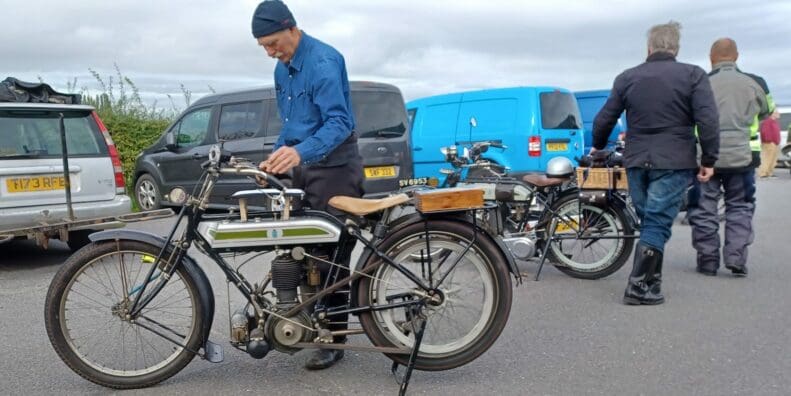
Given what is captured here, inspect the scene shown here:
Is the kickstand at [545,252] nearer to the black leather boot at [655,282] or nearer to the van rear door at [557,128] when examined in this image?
the black leather boot at [655,282]

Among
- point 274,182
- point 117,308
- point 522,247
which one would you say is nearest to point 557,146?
point 522,247

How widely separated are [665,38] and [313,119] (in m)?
2.85

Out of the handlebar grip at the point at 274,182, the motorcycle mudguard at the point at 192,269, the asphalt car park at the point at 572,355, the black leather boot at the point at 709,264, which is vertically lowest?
the asphalt car park at the point at 572,355

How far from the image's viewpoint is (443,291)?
11.8 ft

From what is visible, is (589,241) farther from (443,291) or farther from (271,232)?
(271,232)

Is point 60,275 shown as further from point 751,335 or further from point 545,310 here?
point 751,335

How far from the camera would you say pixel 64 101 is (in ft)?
23.9

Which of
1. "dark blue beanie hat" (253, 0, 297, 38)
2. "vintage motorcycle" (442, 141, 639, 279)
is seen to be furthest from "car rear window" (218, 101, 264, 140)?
"dark blue beanie hat" (253, 0, 297, 38)

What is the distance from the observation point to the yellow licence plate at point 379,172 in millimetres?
9102

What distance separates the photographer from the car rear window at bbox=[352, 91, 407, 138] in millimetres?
9148

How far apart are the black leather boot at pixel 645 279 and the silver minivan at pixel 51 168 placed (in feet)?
14.8

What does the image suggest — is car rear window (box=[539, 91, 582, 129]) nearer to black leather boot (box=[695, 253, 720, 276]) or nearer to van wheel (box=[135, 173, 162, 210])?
black leather boot (box=[695, 253, 720, 276])

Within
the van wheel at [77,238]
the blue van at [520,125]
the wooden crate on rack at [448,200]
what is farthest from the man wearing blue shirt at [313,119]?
the blue van at [520,125]

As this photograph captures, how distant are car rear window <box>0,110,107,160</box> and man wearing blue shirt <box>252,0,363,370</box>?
3.88 m
